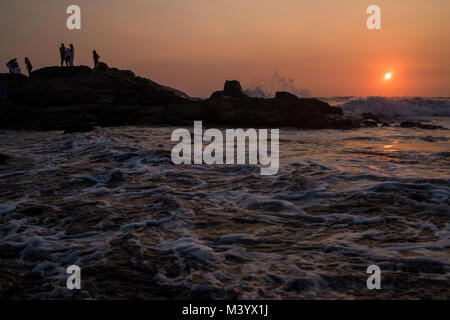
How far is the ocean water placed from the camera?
3043 mm

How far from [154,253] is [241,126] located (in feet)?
59.2

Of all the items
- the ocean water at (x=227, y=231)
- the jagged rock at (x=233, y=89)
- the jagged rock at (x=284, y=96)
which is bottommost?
the ocean water at (x=227, y=231)

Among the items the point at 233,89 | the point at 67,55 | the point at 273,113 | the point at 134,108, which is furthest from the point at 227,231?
the point at 67,55

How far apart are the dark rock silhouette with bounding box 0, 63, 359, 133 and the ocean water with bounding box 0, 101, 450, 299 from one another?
13234mm

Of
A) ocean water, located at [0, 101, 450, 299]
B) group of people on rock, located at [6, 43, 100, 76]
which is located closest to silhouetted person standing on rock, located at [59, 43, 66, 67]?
group of people on rock, located at [6, 43, 100, 76]

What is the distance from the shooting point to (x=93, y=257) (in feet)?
11.7

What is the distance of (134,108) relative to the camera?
22781mm

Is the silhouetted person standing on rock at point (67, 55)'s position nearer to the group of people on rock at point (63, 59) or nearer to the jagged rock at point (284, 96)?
the group of people on rock at point (63, 59)

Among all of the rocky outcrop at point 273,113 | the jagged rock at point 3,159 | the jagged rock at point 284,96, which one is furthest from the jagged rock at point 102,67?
the jagged rock at point 3,159

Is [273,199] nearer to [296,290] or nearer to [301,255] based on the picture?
[301,255]

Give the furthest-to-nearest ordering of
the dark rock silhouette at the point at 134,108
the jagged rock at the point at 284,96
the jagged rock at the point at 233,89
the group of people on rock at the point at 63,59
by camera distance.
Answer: the group of people on rock at the point at 63,59 → the jagged rock at the point at 233,89 → the jagged rock at the point at 284,96 → the dark rock silhouette at the point at 134,108

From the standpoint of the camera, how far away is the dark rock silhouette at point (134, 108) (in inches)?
816

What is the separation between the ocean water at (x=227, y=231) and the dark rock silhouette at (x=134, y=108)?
13234mm

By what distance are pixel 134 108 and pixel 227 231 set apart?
19724 millimetres
